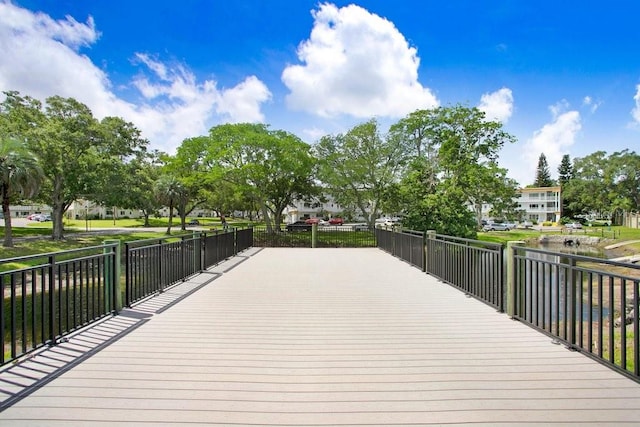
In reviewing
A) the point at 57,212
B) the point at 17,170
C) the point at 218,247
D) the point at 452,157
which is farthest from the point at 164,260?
the point at 57,212

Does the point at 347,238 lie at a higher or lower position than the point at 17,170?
lower

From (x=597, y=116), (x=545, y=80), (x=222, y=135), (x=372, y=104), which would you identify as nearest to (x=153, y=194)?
(x=222, y=135)

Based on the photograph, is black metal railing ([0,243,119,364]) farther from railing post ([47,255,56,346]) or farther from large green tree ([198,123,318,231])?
large green tree ([198,123,318,231])

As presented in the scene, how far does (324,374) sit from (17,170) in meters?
18.5

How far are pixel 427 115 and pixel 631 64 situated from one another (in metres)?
9.20

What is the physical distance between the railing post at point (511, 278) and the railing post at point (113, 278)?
4.76 m

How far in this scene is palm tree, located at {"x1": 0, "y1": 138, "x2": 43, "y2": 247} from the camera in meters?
15.4

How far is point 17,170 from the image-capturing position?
1545 cm

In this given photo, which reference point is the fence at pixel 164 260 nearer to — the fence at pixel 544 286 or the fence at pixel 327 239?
the fence at pixel 544 286

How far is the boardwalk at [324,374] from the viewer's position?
7.04ft

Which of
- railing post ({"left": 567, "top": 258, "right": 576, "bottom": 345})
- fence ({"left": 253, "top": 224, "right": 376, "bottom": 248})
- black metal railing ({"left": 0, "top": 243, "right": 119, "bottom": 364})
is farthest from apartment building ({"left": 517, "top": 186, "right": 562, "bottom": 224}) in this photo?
black metal railing ({"left": 0, "top": 243, "right": 119, "bottom": 364})

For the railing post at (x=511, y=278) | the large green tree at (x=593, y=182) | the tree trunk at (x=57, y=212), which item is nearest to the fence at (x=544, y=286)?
the railing post at (x=511, y=278)

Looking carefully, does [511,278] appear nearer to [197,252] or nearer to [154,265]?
[154,265]

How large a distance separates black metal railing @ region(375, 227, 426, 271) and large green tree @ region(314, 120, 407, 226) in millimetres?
8112
